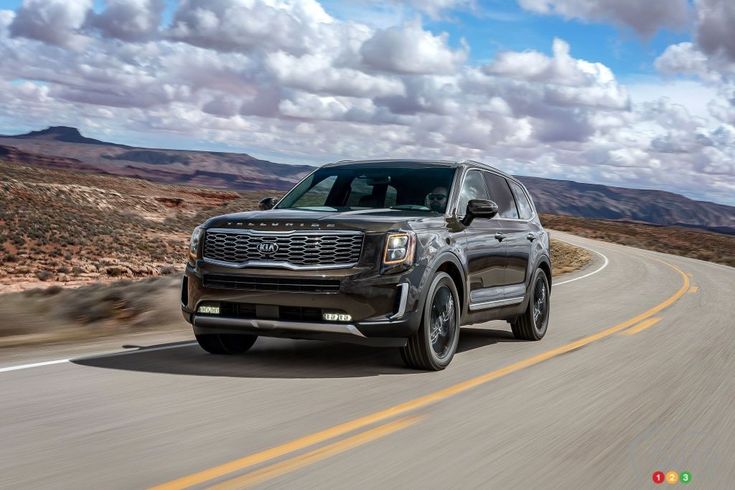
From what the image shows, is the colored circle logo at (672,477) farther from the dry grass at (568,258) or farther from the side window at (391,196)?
the dry grass at (568,258)

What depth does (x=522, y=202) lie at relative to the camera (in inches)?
421

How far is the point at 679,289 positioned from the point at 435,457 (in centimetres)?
1833

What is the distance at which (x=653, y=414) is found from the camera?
6.46 meters

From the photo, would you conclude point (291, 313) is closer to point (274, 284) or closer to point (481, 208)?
point (274, 284)

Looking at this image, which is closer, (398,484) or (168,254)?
(398,484)

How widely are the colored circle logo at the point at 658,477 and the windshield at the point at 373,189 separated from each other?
3969mm

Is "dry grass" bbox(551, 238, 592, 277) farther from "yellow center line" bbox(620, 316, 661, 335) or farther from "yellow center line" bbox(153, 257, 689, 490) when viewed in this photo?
"yellow center line" bbox(153, 257, 689, 490)

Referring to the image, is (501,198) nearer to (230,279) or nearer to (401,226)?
(401,226)

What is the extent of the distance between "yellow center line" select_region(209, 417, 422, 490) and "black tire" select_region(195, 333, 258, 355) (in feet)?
9.63

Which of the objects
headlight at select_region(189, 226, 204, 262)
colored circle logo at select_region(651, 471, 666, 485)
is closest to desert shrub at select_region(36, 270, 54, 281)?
headlight at select_region(189, 226, 204, 262)

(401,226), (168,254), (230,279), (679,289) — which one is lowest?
(168,254)

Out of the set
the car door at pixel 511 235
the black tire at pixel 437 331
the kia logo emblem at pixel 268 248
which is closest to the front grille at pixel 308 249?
the kia logo emblem at pixel 268 248

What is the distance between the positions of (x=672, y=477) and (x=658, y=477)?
80 millimetres

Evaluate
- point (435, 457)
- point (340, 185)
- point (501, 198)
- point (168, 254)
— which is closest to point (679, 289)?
point (501, 198)
